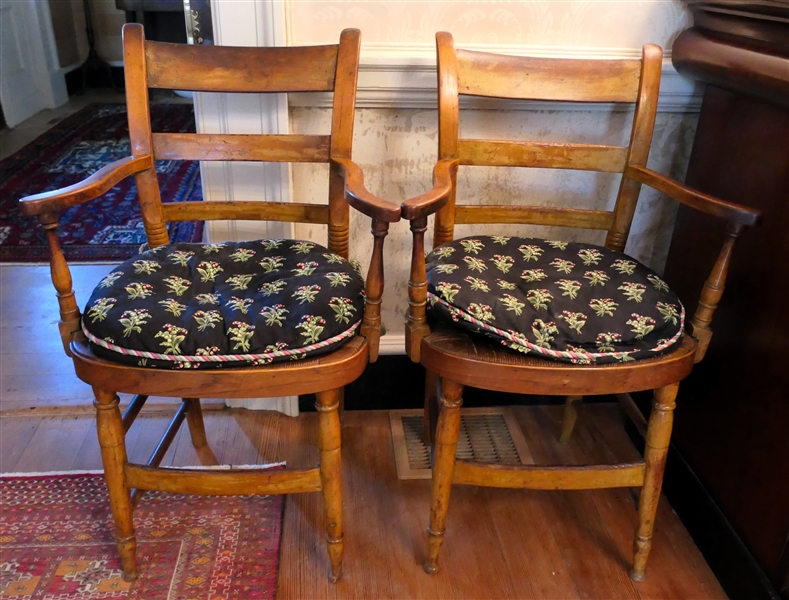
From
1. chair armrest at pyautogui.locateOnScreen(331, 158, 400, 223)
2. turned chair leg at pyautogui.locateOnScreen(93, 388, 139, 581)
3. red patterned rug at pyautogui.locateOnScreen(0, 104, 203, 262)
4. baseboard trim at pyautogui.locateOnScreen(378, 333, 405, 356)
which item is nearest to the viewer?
chair armrest at pyautogui.locateOnScreen(331, 158, 400, 223)

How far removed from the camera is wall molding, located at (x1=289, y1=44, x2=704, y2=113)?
52.8 inches

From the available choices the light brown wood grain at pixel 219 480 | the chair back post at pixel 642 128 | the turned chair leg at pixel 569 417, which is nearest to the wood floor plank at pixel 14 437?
the light brown wood grain at pixel 219 480

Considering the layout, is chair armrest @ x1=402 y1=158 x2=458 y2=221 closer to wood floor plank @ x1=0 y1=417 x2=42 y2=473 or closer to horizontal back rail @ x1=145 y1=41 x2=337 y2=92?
horizontal back rail @ x1=145 y1=41 x2=337 y2=92

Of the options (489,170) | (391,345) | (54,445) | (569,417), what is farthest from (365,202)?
(54,445)

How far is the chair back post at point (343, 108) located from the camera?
3.89 ft

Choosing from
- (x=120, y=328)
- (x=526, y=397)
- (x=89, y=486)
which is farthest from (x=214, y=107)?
(x=526, y=397)

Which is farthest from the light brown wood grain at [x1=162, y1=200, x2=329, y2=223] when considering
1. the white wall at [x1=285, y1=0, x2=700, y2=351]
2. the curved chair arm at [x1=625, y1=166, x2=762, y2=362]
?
the curved chair arm at [x1=625, y1=166, x2=762, y2=362]

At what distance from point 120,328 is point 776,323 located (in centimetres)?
105

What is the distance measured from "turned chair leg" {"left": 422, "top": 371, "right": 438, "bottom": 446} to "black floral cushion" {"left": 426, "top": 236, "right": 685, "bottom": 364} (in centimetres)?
28

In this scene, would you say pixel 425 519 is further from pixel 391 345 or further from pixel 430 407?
pixel 391 345

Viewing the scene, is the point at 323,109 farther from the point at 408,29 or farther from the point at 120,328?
the point at 120,328

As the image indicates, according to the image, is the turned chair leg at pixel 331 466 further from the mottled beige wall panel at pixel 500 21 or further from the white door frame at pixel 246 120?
the mottled beige wall panel at pixel 500 21

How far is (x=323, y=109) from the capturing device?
1.38m

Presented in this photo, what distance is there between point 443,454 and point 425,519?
0.31 m
